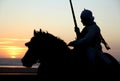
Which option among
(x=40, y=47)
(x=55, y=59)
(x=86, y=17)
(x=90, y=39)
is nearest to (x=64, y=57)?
(x=55, y=59)

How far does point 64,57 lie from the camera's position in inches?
349

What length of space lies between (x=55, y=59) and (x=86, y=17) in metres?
1.18

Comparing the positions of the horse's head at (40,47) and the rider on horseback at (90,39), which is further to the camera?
the rider on horseback at (90,39)

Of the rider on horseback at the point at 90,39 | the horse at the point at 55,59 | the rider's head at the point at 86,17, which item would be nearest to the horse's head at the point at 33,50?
the horse at the point at 55,59

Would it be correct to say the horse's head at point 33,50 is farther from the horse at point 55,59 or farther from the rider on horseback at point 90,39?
the rider on horseback at point 90,39

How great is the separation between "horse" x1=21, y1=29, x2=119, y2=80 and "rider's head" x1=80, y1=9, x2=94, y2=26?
2.54 ft

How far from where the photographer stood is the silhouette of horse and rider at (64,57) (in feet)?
28.4

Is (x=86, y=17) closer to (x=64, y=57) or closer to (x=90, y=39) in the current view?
(x=90, y=39)

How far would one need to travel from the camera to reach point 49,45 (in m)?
→ 8.78

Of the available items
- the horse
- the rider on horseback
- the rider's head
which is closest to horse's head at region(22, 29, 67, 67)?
the horse

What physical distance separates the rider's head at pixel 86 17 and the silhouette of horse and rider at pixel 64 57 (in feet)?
0.72

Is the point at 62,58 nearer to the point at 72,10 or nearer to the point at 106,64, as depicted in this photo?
the point at 106,64

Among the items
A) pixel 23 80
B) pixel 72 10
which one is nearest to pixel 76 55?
pixel 72 10

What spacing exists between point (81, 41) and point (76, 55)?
32cm
